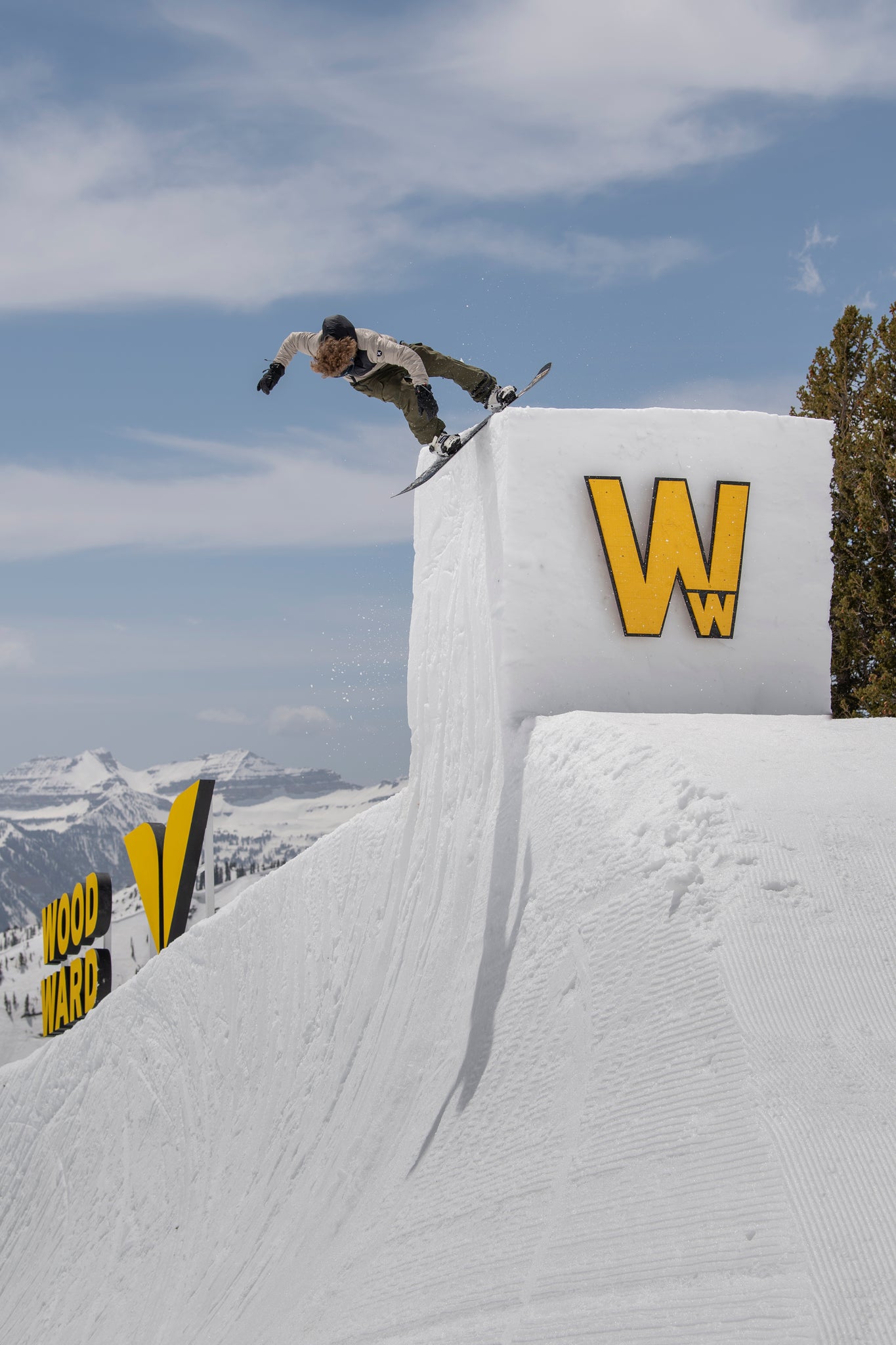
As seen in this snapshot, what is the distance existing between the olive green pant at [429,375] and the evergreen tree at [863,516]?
40.7 feet

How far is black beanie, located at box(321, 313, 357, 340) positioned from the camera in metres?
8.58

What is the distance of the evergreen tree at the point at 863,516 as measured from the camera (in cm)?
2008

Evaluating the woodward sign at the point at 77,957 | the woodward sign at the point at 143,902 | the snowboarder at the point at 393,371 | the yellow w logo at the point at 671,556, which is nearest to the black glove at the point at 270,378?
the snowboarder at the point at 393,371

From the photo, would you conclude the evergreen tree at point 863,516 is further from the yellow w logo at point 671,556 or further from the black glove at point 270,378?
the black glove at point 270,378

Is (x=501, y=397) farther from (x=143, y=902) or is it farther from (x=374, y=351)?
(x=143, y=902)

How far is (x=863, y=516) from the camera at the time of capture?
20172mm

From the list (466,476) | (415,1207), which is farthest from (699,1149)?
(466,476)

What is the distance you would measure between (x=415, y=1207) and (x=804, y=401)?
21998 mm

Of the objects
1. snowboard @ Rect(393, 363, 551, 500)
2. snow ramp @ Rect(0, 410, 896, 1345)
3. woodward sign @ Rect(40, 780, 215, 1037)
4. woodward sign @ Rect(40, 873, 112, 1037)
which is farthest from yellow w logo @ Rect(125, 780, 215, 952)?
snowboard @ Rect(393, 363, 551, 500)

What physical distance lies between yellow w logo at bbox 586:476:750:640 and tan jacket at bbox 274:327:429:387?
1886mm

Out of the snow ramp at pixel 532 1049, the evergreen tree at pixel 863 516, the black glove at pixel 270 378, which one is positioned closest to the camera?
the snow ramp at pixel 532 1049

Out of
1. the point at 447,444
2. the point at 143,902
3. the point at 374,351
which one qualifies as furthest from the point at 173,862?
the point at 374,351

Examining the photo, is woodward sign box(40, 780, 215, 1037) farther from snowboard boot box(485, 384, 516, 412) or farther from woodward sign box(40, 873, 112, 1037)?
snowboard boot box(485, 384, 516, 412)

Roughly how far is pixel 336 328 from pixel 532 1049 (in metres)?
6.13
